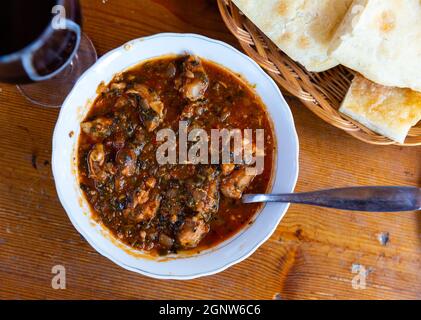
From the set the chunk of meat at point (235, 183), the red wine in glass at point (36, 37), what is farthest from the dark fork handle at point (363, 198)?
the red wine in glass at point (36, 37)

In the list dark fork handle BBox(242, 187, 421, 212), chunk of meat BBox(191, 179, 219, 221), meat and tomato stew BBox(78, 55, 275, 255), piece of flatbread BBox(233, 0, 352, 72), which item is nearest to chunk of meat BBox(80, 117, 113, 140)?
meat and tomato stew BBox(78, 55, 275, 255)

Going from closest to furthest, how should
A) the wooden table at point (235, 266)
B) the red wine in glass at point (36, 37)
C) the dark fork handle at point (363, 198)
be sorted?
1. the red wine in glass at point (36, 37)
2. the dark fork handle at point (363, 198)
3. the wooden table at point (235, 266)

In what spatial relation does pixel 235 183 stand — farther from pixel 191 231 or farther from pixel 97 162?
pixel 97 162

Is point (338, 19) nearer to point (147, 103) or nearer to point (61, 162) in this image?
point (147, 103)

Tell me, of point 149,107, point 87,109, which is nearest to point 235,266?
point 149,107

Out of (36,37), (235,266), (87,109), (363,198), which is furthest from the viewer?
(235,266)

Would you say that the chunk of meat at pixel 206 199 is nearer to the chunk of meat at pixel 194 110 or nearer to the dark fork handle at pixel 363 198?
the dark fork handle at pixel 363 198
